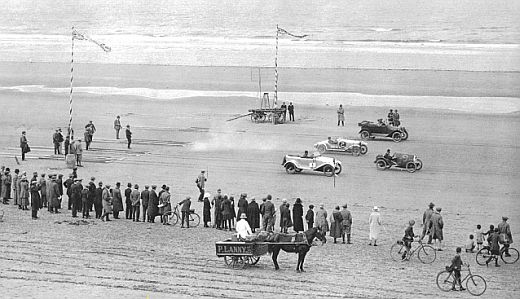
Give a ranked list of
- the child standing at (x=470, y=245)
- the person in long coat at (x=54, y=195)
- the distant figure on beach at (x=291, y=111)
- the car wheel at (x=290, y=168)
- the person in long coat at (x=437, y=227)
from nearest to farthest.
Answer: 1. the child standing at (x=470, y=245)
2. the person in long coat at (x=437, y=227)
3. the person in long coat at (x=54, y=195)
4. the car wheel at (x=290, y=168)
5. the distant figure on beach at (x=291, y=111)

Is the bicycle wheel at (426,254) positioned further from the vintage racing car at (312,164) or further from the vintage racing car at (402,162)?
the vintage racing car at (402,162)

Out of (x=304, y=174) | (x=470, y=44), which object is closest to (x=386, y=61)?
(x=470, y=44)

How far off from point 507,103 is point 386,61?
24.9 m

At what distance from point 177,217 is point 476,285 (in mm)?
10647

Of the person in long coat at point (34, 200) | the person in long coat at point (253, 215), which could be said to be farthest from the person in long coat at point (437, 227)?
the person in long coat at point (34, 200)

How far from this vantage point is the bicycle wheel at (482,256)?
76.7ft

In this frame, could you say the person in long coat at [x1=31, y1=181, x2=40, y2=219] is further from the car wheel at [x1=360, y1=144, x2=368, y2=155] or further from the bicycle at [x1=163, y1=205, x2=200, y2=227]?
the car wheel at [x1=360, y1=144, x2=368, y2=155]

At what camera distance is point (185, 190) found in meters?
33.1

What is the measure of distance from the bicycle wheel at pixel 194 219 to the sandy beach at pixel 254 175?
956 millimetres

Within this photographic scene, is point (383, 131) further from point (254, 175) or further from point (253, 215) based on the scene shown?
point (253, 215)

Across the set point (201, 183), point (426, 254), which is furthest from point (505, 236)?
point (201, 183)

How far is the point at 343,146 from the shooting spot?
3984 cm

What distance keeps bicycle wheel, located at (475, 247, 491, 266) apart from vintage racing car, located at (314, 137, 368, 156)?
1605 cm

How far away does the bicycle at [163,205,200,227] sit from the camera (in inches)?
1097
